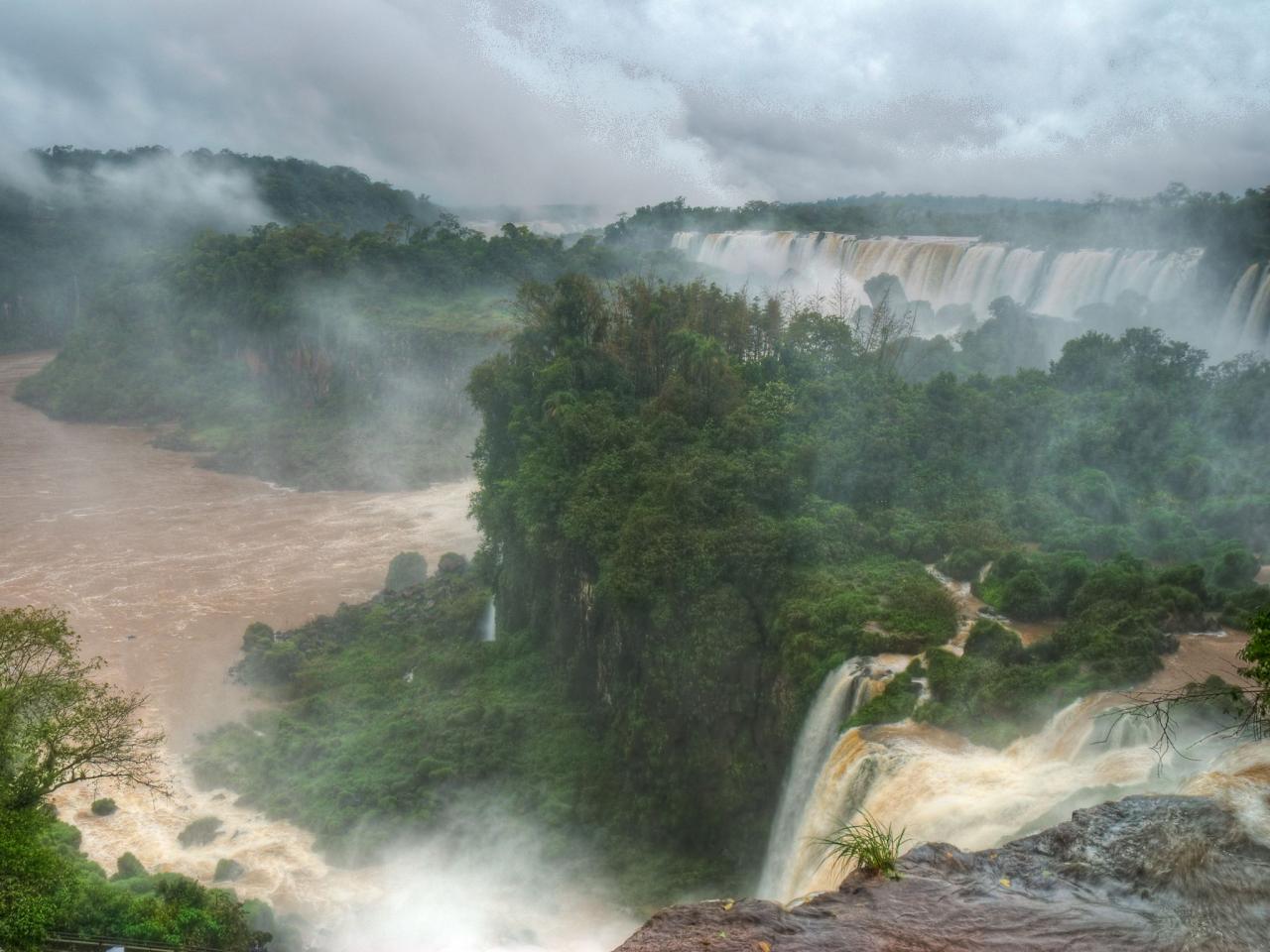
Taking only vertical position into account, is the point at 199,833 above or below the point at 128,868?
below

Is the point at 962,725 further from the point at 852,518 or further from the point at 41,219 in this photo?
the point at 41,219

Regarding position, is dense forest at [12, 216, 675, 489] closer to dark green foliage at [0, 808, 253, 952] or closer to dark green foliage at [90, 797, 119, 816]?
dark green foliage at [90, 797, 119, 816]

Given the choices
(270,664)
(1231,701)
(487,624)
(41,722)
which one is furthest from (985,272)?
(41,722)

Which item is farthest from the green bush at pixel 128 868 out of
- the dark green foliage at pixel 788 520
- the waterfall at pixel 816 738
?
the waterfall at pixel 816 738

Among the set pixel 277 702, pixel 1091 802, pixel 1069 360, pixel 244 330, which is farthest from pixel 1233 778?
pixel 244 330

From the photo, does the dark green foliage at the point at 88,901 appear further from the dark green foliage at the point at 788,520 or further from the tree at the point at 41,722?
the dark green foliage at the point at 788,520

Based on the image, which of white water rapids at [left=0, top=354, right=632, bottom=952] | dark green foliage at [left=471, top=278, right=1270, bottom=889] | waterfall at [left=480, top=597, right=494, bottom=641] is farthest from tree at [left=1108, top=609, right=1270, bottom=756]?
waterfall at [left=480, top=597, right=494, bottom=641]

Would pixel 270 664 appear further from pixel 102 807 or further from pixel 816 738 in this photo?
pixel 816 738
